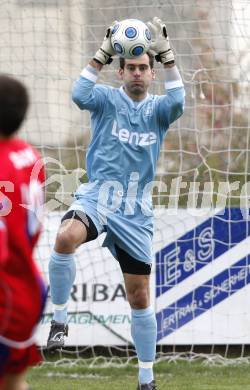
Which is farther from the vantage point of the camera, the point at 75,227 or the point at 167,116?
the point at 167,116

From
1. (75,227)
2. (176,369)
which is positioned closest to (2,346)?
(75,227)

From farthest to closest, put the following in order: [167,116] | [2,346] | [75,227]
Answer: [167,116] → [75,227] → [2,346]

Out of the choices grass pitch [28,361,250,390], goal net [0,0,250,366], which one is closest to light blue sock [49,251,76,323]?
grass pitch [28,361,250,390]

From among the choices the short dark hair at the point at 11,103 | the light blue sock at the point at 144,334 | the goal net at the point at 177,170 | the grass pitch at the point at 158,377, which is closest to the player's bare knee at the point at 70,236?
the light blue sock at the point at 144,334

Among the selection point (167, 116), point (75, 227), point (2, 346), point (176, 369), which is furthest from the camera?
point (176, 369)

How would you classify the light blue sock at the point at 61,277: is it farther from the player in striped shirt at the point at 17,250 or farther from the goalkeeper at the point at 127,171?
the player in striped shirt at the point at 17,250

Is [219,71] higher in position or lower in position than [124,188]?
higher

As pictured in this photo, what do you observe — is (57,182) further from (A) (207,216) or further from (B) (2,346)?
(B) (2,346)

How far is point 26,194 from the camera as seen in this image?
14.7 ft

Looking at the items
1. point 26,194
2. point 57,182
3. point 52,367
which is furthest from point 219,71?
point 26,194

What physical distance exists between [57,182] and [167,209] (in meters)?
1.04

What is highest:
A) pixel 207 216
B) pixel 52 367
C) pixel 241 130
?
pixel 241 130

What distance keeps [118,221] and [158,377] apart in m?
2.11

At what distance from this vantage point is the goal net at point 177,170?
356 inches
